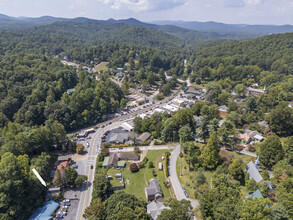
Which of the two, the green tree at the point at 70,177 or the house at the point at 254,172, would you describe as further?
the green tree at the point at 70,177

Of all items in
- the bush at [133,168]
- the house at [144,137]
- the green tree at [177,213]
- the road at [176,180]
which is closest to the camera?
the green tree at [177,213]

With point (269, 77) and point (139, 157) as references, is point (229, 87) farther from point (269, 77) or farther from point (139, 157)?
point (139, 157)

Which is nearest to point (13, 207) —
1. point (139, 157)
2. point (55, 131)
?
point (55, 131)

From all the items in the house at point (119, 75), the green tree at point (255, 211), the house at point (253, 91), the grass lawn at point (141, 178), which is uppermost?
the house at point (119, 75)

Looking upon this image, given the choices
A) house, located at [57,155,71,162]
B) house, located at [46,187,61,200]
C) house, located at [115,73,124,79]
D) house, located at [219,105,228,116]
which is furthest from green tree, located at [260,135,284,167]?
house, located at [115,73,124,79]

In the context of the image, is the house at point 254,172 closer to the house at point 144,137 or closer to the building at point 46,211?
the house at point 144,137

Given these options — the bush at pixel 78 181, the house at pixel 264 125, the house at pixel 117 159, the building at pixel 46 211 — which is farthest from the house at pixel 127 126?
the house at pixel 264 125

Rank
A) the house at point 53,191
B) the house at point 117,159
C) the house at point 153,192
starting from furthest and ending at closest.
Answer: the house at point 117,159, the house at point 53,191, the house at point 153,192
